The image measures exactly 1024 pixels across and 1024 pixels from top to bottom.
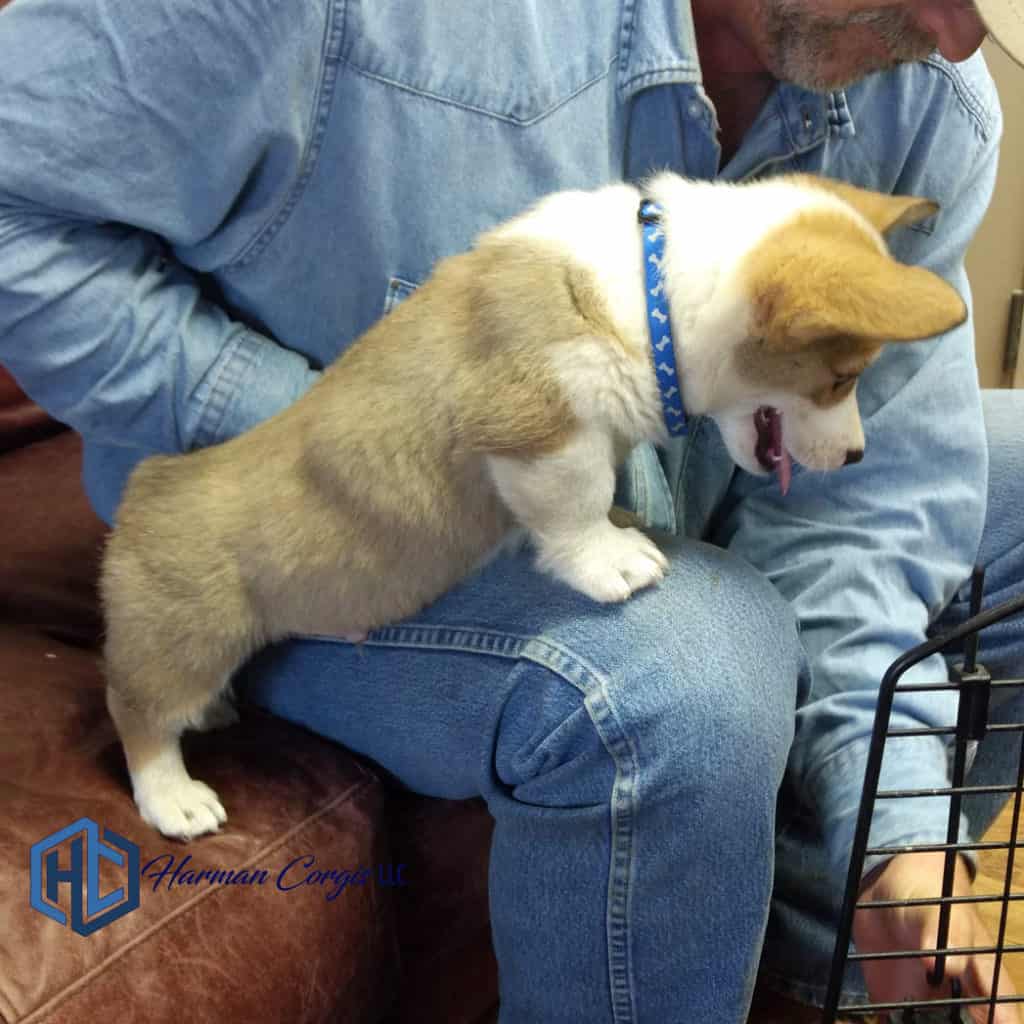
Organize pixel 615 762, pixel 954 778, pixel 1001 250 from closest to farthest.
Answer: pixel 954 778, pixel 615 762, pixel 1001 250

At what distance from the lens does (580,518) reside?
3.33 ft

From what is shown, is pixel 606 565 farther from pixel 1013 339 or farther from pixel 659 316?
pixel 1013 339

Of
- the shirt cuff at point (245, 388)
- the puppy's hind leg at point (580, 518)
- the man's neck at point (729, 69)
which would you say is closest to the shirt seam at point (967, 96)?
the man's neck at point (729, 69)

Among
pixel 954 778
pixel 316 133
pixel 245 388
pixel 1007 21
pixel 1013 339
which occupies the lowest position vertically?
pixel 1013 339

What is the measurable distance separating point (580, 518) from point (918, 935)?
480 millimetres

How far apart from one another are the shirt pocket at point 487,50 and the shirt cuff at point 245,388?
1.02 ft

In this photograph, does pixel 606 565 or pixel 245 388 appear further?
pixel 245 388

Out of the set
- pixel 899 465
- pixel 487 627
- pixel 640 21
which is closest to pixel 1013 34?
pixel 640 21

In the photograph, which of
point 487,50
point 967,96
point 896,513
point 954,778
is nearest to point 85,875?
point 954,778

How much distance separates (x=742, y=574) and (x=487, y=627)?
28 centimetres

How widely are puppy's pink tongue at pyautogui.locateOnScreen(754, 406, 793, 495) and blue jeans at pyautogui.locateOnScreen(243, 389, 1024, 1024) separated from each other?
12 cm

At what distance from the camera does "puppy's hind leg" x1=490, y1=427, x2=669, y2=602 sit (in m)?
0.98

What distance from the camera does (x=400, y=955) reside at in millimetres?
1181

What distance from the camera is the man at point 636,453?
0.96 m
